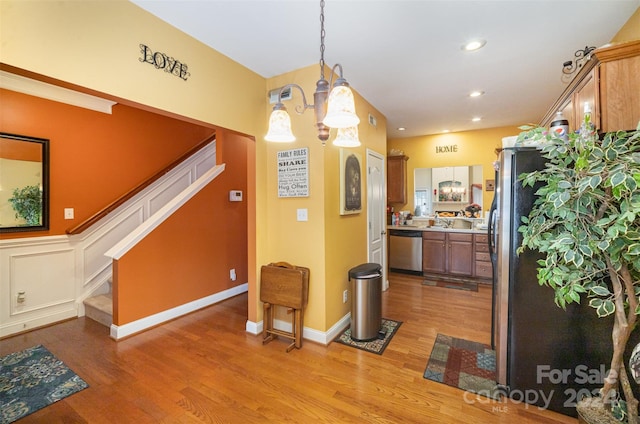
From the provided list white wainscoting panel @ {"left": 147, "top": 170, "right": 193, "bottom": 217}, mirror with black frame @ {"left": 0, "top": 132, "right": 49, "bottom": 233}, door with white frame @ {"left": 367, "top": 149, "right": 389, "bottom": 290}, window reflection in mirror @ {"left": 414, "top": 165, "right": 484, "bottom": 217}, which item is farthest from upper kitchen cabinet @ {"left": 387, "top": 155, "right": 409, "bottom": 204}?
mirror with black frame @ {"left": 0, "top": 132, "right": 49, "bottom": 233}

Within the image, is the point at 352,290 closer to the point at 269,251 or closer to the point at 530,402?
→ the point at 269,251

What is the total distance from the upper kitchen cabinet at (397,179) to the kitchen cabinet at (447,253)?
998mm

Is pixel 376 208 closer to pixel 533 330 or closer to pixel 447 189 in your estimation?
pixel 447 189

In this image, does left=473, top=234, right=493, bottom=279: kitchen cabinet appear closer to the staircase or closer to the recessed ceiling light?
the recessed ceiling light

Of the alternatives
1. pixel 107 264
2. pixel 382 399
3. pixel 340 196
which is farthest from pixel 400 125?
pixel 107 264

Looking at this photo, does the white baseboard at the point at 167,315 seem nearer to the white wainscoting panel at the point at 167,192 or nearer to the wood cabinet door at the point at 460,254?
the white wainscoting panel at the point at 167,192

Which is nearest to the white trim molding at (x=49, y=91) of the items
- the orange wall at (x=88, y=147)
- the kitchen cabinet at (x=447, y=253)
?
the orange wall at (x=88, y=147)

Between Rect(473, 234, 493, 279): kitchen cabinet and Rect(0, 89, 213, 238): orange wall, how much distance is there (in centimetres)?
532

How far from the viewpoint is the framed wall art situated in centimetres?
285

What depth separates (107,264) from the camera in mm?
3600

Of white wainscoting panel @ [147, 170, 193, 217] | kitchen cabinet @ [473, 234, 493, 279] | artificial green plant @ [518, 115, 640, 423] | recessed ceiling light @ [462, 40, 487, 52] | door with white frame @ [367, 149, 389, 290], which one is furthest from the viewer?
kitchen cabinet @ [473, 234, 493, 279]

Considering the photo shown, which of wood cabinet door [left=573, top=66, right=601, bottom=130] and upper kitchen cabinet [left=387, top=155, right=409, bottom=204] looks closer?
wood cabinet door [left=573, top=66, right=601, bottom=130]

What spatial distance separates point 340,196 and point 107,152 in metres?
3.36

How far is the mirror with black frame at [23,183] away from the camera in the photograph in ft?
9.37
